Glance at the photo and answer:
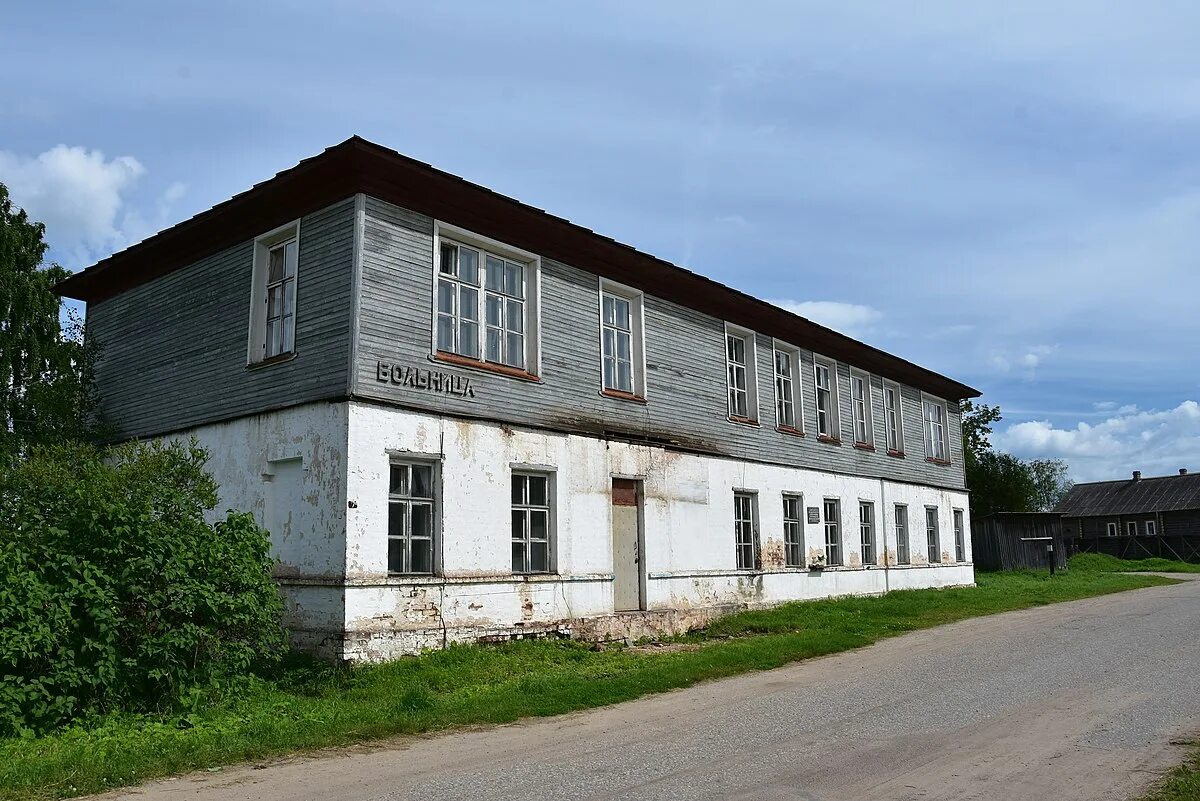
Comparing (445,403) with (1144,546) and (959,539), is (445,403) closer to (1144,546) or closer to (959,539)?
(959,539)

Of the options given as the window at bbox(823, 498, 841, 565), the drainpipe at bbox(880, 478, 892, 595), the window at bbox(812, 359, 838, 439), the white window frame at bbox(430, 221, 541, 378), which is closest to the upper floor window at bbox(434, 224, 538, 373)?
the white window frame at bbox(430, 221, 541, 378)

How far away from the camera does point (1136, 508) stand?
6019cm

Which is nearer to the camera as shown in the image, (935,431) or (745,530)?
(745,530)

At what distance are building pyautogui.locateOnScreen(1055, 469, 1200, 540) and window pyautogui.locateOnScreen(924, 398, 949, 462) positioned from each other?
35.5 metres

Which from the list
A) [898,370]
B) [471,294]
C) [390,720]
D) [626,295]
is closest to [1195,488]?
[898,370]

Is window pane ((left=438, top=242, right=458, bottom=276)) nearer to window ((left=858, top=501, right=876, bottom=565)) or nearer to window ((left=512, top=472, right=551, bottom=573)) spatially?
window ((left=512, top=472, right=551, bottom=573))

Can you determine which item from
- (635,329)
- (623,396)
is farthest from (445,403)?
(635,329)

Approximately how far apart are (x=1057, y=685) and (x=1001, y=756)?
387cm

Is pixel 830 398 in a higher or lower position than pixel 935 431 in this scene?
higher

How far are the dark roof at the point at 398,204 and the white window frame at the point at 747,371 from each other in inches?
14.1

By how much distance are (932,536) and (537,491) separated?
17.0 m

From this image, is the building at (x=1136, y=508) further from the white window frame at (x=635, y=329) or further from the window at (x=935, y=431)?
the white window frame at (x=635, y=329)

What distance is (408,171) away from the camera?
42.4ft

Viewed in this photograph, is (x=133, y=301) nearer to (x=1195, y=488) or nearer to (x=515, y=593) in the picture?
(x=515, y=593)
